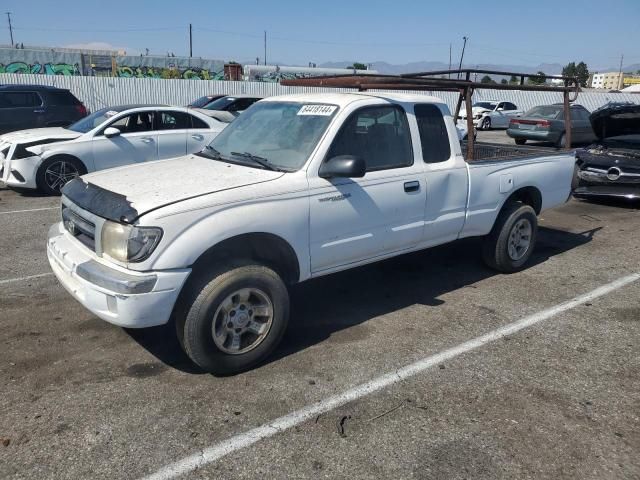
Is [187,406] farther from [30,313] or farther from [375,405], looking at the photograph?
[30,313]

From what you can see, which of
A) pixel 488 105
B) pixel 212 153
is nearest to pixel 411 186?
pixel 212 153

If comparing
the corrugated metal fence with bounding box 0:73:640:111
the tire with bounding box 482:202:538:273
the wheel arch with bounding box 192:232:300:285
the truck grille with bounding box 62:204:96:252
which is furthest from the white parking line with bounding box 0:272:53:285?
the corrugated metal fence with bounding box 0:73:640:111

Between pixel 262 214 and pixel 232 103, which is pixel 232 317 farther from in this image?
pixel 232 103

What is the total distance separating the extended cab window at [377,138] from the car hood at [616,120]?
→ 18.4ft

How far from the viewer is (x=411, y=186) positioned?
451cm

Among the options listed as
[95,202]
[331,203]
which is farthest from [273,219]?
[95,202]

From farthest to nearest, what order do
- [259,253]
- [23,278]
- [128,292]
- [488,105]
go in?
[488,105] → [23,278] → [259,253] → [128,292]

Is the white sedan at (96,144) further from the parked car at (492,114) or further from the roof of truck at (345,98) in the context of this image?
the parked car at (492,114)

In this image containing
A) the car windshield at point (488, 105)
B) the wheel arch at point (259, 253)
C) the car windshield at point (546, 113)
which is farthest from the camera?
the car windshield at point (488, 105)

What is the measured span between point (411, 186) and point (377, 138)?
1.61 feet

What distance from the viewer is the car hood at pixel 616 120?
845 cm

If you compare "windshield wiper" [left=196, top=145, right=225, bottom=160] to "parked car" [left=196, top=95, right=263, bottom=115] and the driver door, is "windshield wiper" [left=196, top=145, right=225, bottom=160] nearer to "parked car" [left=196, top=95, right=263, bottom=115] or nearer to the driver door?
the driver door

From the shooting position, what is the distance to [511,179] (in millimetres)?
5469

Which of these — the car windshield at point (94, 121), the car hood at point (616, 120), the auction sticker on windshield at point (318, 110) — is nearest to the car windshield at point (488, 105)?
the car hood at point (616, 120)
